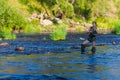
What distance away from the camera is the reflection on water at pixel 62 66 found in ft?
79.5

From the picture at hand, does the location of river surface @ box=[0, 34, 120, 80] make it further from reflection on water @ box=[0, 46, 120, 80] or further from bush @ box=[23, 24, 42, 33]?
bush @ box=[23, 24, 42, 33]

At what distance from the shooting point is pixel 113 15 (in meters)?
126

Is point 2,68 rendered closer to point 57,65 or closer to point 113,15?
point 57,65

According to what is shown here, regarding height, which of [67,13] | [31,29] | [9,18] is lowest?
[31,29]

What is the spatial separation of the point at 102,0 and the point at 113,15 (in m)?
16.4

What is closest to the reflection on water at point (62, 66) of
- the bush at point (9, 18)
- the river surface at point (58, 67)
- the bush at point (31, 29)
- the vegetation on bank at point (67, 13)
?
the river surface at point (58, 67)

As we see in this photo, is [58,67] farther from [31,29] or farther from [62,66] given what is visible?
[31,29]

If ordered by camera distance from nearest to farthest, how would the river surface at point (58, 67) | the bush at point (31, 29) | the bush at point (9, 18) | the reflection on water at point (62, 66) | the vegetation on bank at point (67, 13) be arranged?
1. the river surface at point (58, 67)
2. the reflection on water at point (62, 66)
3. the bush at point (9, 18)
4. the bush at point (31, 29)
5. the vegetation on bank at point (67, 13)

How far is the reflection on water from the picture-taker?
2424 cm

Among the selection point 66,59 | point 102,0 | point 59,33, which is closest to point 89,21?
point 102,0

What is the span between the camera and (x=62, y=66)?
28969 millimetres

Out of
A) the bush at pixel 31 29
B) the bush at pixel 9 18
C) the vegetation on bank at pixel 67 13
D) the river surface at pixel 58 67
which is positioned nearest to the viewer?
the river surface at pixel 58 67

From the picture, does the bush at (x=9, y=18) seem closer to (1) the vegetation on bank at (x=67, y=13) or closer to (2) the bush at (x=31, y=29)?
(2) the bush at (x=31, y=29)

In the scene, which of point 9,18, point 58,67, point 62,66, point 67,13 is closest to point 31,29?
point 9,18
